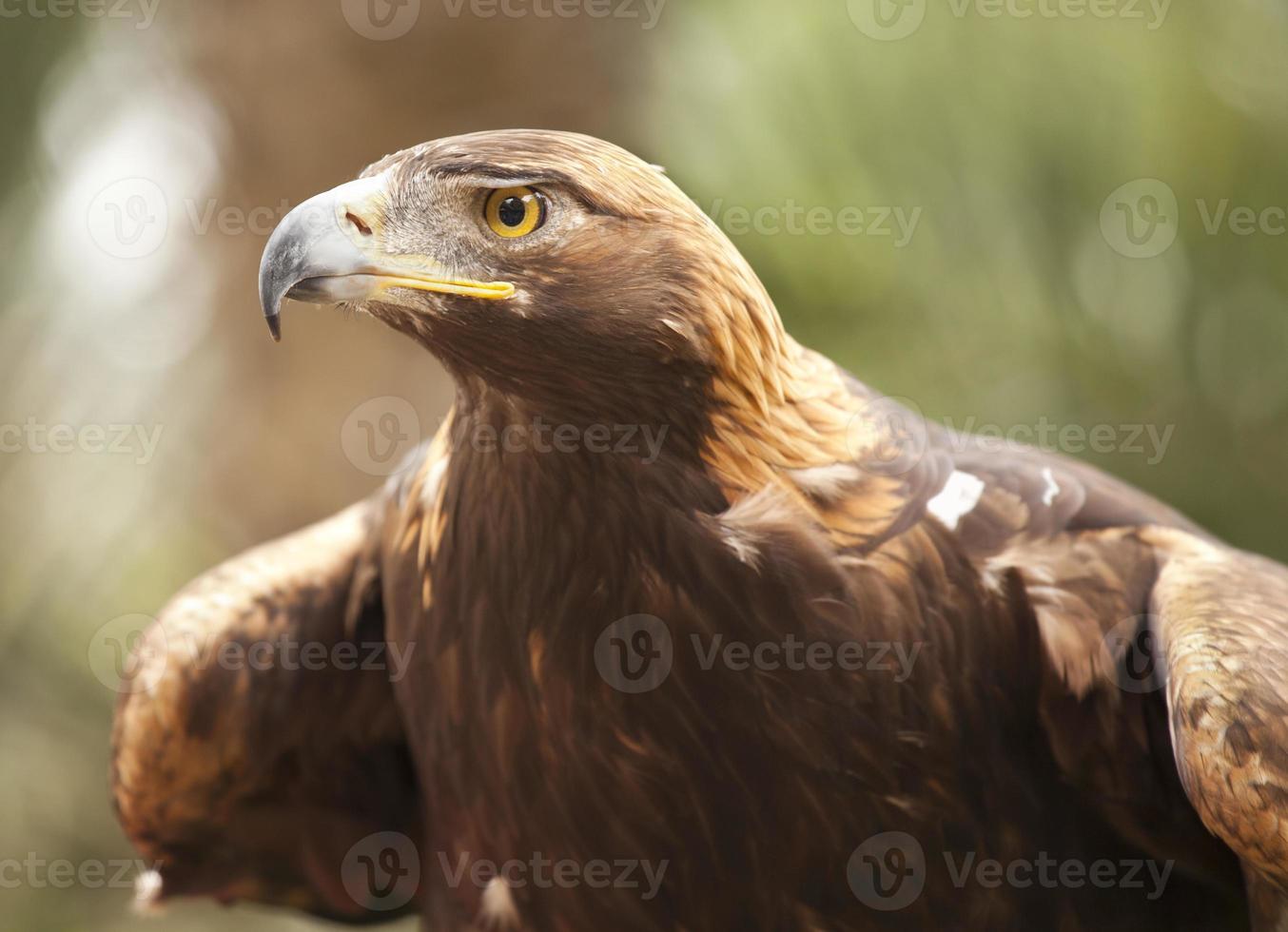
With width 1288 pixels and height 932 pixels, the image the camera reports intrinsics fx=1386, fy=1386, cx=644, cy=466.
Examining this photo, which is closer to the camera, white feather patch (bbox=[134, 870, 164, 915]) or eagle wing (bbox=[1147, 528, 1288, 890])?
eagle wing (bbox=[1147, 528, 1288, 890])

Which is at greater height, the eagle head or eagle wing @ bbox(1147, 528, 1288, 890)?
the eagle head

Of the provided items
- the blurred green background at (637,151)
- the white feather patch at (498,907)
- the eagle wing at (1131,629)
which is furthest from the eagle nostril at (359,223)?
the blurred green background at (637,151)

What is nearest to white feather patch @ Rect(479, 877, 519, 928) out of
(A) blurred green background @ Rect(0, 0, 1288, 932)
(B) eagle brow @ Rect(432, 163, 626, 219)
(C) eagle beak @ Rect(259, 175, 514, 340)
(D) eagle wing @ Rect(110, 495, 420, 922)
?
(D) eagle wing @ Rect(110, 495, 420, 922)

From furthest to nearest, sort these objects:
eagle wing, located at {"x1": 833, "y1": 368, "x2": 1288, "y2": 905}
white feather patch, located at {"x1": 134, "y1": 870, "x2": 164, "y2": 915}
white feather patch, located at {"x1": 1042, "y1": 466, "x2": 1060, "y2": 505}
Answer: white feather patch, located at {"x1": 134, "y1": 870, "x2": 164, "y2": 915} → white feather patch, located at {"x1": 1042, "y1": 466, "x2": 1060, "y2": 505} → eagle wing, located at {"x1": 833, "y1": 368, "x2": 1288, "y2": 905}

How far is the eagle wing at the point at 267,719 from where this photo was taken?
3.05 meters

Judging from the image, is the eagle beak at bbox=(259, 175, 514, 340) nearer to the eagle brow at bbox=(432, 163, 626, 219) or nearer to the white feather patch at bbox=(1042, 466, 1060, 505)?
the eagle brow at bbox=(432, 163, 626, 219)

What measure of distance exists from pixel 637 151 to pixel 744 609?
3.75 m

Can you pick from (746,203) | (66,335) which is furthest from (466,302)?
(66,335)

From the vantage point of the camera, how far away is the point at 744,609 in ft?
7.63

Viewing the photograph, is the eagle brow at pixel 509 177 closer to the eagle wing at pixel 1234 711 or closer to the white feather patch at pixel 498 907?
the eagle wing at pixel 1234 711

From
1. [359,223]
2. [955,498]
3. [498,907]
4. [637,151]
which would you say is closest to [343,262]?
[359,223]

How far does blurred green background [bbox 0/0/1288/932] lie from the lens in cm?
452

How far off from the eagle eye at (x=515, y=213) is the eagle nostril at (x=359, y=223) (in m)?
0.18

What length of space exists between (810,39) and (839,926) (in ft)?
10.7
